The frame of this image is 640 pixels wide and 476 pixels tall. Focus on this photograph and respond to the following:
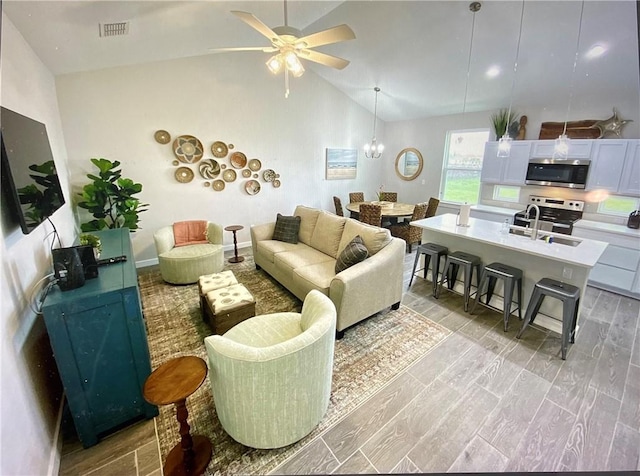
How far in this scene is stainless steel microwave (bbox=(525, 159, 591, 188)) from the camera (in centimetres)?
390

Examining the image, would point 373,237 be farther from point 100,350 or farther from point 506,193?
point 506,193

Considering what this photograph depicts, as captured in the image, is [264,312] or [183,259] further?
[183,259]

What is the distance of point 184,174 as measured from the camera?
4402mm

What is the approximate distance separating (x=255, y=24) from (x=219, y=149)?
117 inches

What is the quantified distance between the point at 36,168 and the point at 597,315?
17.1 feet

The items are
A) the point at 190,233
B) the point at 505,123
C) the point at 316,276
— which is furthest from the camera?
the point at 505,123

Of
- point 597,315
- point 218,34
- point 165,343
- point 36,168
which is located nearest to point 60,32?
point 36,168

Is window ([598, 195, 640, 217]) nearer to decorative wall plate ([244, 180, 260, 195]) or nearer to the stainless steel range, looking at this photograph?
the stainless steel range

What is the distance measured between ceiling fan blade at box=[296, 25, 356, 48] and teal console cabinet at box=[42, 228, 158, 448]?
6.82ft

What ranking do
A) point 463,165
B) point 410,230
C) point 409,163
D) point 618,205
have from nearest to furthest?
1. point 618,205
2. point 410,230
3. point 463,165
4. point 409,163

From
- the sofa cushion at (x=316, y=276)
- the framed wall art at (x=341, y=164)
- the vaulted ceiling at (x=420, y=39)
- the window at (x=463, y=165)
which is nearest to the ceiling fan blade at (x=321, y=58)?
the vaulted ceiling at (x=420, y=39)

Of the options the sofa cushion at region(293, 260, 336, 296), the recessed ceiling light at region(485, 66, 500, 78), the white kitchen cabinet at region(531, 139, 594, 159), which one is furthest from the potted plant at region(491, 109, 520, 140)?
the sofa cushion at region(293, 260, 336, 296)

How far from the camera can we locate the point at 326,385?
5.63ft

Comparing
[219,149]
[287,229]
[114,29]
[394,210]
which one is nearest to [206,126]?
[219,149]
